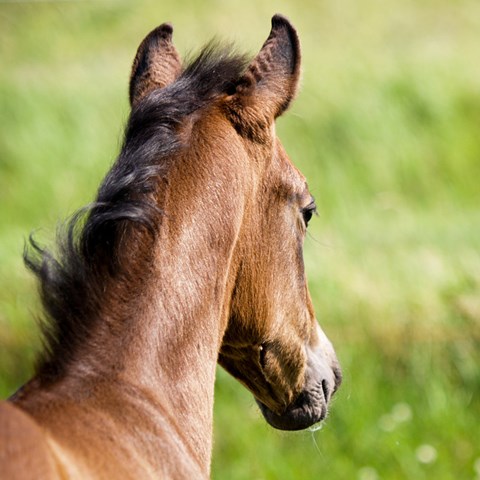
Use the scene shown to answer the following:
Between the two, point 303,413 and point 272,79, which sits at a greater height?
point 272,79

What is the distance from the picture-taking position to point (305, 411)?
3.44 m

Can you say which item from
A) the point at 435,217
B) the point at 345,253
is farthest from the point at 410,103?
the point at 345,253

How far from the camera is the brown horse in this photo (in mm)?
2422

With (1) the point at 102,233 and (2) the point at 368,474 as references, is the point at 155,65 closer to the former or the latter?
(1) the point at 102,233

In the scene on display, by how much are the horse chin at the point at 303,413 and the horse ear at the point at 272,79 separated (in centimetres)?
91

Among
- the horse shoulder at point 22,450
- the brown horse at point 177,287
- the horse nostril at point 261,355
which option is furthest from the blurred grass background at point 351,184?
the horse nostril at point 261,355

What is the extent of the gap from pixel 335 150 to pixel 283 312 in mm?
10395

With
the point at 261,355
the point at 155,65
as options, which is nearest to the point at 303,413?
the point at 261,355

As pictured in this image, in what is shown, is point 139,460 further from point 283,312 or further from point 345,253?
point 345,253

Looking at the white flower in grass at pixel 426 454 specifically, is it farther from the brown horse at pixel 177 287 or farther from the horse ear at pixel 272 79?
the horse ear at pixel 272 79

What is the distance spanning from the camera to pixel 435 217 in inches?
467

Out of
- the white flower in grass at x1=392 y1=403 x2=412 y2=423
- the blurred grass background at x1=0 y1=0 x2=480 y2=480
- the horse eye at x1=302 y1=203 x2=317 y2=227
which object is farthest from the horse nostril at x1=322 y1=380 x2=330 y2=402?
the white flower in grass at x1=392 y1=403 x2=412 y2=423

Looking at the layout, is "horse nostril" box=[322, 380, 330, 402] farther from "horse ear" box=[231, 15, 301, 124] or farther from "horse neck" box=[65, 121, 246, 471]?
"horse ear" box=[231, 15, 301, 124]

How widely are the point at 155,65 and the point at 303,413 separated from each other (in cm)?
118
